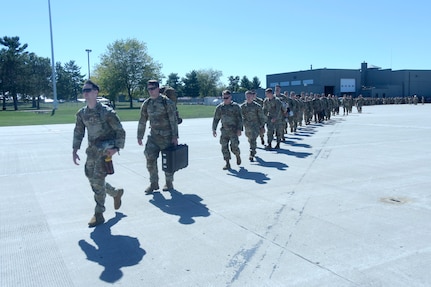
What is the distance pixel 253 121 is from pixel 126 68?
65.5m

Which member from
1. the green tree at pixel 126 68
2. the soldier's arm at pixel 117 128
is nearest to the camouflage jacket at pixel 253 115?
the soldier's arm at pixel 117 128

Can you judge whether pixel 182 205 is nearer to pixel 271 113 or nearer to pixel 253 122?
pixel 253 122

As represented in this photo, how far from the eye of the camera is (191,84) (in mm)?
111625

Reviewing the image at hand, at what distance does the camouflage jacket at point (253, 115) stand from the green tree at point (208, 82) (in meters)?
Answer: 105

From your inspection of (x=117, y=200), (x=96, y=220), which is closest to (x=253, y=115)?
(x=117, y=200)

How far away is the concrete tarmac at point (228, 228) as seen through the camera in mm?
3705

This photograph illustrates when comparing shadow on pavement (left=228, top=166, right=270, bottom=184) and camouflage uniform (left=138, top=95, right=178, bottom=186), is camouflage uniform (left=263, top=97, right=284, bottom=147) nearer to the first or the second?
shadow on pavement (left=228, top=166, right=270, bottom=184)

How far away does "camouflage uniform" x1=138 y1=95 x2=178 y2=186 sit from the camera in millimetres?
6734

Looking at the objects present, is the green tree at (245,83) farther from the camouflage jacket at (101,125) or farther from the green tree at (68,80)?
the camouflage jacket at (101,125)

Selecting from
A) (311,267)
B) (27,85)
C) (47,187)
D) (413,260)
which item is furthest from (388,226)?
(27,85)

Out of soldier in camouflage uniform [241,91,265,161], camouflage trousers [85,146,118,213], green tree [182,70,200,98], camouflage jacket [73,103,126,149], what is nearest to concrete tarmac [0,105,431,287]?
camouflage trousers [85,146,118,213]

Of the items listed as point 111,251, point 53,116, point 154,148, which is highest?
point 53,116

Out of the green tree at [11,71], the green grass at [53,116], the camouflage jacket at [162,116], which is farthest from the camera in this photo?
the green tree at [11,71]

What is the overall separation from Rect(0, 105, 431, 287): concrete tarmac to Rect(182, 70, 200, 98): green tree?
341 ft
